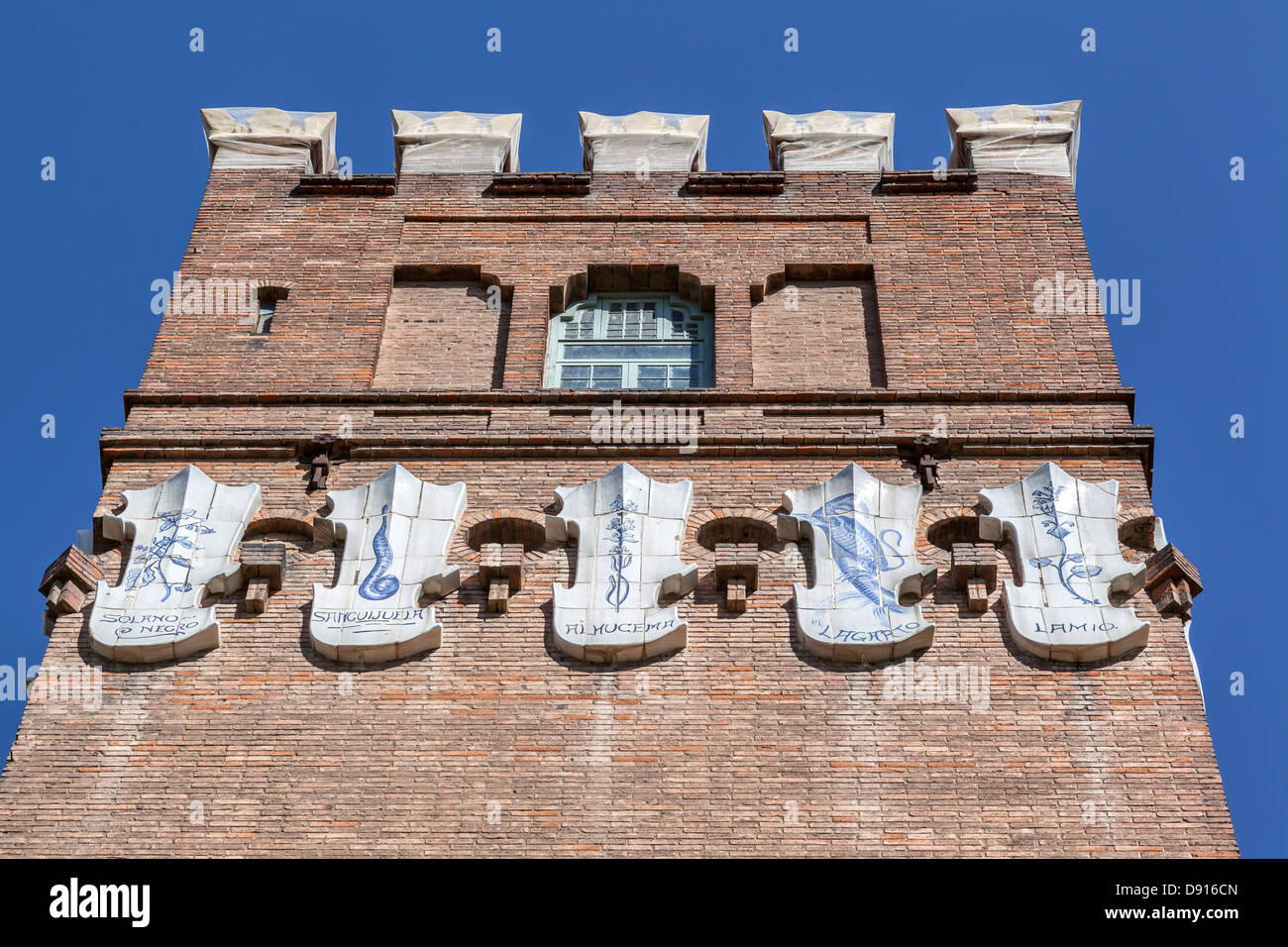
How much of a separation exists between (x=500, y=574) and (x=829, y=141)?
753cm

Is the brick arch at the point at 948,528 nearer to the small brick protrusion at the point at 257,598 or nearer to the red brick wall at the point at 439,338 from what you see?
the red brick wall at the point at 439,338

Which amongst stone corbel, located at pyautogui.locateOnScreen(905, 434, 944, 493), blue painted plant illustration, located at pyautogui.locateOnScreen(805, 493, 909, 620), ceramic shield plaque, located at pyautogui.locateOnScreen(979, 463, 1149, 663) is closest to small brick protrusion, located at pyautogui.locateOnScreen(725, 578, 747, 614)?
blue painted plant illustration, located at pyautogui.locateOnScreen(805, 493, 909, 620)

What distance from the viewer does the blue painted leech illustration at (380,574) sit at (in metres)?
16.0

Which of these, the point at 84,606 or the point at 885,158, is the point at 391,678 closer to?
the point at 84,606

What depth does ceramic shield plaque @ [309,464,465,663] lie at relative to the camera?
15.5m

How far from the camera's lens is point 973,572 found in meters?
16.0

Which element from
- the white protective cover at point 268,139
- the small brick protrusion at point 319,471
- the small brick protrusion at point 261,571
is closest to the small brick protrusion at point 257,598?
the small brick protrusion at point 261,571

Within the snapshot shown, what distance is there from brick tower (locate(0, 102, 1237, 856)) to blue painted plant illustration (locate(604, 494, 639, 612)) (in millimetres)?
51

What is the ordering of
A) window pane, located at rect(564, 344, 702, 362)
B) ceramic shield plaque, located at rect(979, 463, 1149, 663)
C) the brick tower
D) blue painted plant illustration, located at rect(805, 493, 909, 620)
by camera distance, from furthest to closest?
1. window pane, located at rect(564, 344, 702, 362)
2. blue painted plant illustration, located at rect(805, 493, 909, 620)
3. ceramic shield plaque, located at rect(979, 463, 1149, 663)
4. the brick tower

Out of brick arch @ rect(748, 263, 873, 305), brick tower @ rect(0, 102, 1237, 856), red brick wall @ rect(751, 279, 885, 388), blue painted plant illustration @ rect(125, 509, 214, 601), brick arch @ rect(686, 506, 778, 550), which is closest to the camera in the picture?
brick tower @ rect(0, 102, 1237, 856)

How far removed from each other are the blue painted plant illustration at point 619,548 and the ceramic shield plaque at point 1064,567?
2578mm

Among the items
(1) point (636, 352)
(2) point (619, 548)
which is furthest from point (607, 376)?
(2) point (619, 548)

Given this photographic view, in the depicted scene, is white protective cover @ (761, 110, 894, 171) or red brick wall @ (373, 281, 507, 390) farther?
white protective cover @ (761, 110, 894, 171)

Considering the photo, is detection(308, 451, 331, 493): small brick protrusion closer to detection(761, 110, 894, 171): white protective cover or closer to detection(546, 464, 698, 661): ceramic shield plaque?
detection(546, 464, 698, 661): ceramic shield plaque
